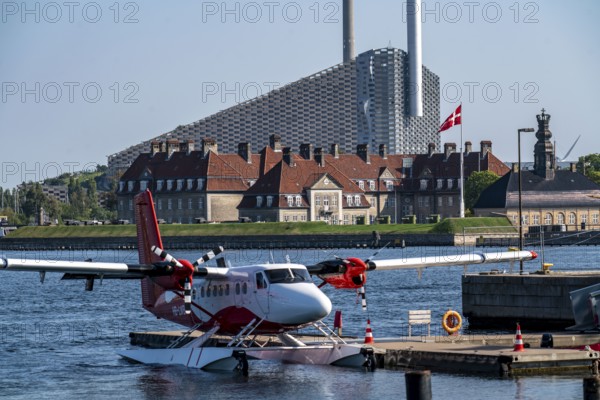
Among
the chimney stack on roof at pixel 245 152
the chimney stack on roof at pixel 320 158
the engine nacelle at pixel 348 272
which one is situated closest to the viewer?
the engine nacelle at pixel 348 272

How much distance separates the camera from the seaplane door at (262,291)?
39.4 meters

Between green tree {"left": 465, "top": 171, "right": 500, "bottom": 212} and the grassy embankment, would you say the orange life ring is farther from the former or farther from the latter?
green tree {"left": 465, "top": 171, "right": 500, "bottom": 212}

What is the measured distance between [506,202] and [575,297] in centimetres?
12465

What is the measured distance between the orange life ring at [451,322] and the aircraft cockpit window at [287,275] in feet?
23.5

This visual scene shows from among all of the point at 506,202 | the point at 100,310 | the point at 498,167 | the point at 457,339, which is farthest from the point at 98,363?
the point at 498,167

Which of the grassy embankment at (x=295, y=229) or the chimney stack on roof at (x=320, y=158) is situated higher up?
the chimney stack on roof at (x=320, y=158)

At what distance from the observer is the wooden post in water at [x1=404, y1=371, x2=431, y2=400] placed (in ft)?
90.8

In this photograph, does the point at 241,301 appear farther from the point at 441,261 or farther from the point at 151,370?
the point at 441,261

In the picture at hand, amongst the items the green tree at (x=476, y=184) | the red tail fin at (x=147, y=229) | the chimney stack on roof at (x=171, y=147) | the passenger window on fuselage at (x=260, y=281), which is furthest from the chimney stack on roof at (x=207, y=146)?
the passenger window on fuselage at (x=260, y=281)

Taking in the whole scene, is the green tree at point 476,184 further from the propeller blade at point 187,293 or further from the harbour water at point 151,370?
the propeller blade at point 187,293

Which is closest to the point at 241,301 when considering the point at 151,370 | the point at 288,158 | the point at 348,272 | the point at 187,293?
the point at 187,293

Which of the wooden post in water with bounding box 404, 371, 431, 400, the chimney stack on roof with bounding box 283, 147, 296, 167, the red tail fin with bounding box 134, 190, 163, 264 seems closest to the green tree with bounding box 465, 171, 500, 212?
the chimney stack on roof with bounding box 283, 147, 296, 167

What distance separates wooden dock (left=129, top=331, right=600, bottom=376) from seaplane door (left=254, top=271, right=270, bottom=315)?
3779 millimetres

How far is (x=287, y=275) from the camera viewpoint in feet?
129
